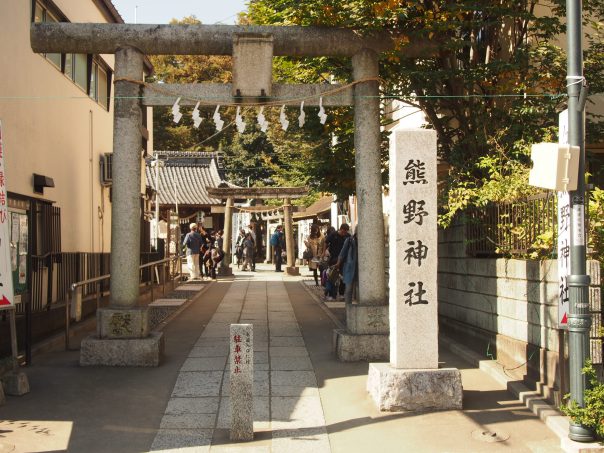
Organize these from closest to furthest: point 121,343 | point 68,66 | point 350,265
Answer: point 121,343, point 350,265, point 68,66

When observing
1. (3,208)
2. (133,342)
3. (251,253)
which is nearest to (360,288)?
(133,342)

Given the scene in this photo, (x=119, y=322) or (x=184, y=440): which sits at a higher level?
(x=119, y=322)

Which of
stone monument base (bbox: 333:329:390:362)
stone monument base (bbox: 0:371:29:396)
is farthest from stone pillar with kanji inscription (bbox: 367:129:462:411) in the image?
stone monument base (bbox: 0:371:29:396)

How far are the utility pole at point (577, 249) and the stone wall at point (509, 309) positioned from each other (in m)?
0.94

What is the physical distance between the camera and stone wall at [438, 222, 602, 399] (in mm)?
8359

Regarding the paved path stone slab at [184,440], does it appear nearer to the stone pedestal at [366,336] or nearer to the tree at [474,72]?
the stone pedestal at [366,336]

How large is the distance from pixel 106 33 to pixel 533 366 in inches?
308

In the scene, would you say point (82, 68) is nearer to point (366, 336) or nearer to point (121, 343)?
point (121, 343)

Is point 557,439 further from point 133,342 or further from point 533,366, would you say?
point 133,342

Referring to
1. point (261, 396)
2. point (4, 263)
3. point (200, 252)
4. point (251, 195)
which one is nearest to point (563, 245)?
point (261, 396)

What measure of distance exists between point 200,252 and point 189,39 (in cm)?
1890

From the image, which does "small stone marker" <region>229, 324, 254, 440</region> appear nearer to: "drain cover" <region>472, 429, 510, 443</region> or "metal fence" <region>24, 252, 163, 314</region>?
"drain cover" <region>472, 429, 510, 443</region>

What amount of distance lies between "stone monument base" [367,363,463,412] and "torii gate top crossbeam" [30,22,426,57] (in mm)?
5397

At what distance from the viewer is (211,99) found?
432 inches
